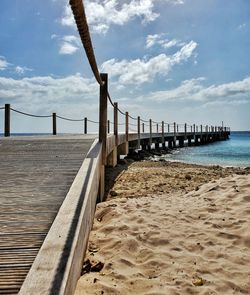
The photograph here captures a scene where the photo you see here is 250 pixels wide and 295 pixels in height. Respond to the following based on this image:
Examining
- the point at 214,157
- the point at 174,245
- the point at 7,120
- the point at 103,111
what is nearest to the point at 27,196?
the point at 174,245

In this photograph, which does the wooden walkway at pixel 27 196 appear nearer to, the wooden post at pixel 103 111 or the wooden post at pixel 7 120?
the wooden post at pixel 103 111

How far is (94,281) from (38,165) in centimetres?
245

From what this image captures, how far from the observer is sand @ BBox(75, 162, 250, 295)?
3168 millimetres

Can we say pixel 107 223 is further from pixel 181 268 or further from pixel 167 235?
pixel 181 268

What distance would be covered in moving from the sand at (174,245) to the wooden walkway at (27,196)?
2.26ft

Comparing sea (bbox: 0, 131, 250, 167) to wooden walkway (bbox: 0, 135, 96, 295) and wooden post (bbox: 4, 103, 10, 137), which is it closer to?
wooden post (bbox: 4, 103, 10, 137)

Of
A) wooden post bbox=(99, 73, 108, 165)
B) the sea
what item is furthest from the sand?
the sea

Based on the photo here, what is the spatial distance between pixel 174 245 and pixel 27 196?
1.77m

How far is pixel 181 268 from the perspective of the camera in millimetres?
3479

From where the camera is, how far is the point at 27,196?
371cm

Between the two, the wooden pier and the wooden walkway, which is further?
the wooden walkway

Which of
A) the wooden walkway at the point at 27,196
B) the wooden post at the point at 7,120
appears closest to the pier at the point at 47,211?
the wooden walkway at the point at 27,196

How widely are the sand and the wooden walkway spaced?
0.69 m

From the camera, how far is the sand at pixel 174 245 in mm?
3168
